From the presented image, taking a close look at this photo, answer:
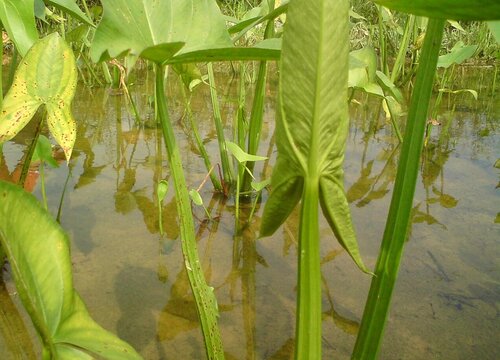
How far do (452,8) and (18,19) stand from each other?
0.53m

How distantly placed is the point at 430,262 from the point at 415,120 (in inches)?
23.5

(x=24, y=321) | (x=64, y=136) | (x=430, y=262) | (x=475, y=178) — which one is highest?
(x=64, y=136)

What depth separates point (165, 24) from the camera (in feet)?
1.61

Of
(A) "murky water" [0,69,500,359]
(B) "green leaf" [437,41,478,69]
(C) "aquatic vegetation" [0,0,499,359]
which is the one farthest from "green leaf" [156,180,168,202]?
(B) "green leaf" [437,41,478,69]

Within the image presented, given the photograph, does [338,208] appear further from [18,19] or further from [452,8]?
[18,19]

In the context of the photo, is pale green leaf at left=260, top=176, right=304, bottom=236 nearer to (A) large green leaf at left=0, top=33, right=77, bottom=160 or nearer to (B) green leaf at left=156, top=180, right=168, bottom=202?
(A) large green leaf at left=0, top=33, right=77, bottom=160

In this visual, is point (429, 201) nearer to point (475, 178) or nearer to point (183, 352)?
point (475, 178)

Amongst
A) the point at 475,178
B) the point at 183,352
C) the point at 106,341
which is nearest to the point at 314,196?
the point at 106,341

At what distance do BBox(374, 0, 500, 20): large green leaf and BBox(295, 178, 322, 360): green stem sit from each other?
0.15 m

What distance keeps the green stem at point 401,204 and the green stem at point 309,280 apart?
0.07 meters

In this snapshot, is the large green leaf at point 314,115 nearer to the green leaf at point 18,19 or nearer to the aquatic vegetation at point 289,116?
the aquatic vegetation at point 289,116

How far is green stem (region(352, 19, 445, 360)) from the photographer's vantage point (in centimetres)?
43

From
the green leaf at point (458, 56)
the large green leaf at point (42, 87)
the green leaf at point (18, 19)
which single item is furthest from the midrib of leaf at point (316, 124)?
the green leaf at point (458, 56)

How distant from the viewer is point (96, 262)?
952mm
